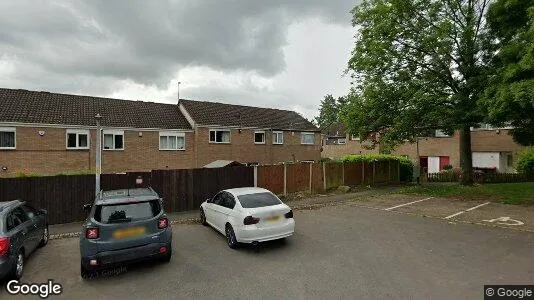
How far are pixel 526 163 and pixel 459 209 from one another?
62.1 feet

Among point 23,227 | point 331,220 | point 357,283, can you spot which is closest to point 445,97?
point 331,220

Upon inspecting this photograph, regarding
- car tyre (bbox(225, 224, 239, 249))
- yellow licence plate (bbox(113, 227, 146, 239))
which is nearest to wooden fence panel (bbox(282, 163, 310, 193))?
car tyre (bbox(225, 224, 239, 249))

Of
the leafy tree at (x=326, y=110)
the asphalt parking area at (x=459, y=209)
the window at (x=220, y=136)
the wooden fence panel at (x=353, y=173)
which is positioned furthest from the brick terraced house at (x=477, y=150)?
the leafy tree at (x=326, y=110)

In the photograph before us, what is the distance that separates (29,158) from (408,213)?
833 inches

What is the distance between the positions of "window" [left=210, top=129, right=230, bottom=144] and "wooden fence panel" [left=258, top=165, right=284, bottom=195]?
11114 mm

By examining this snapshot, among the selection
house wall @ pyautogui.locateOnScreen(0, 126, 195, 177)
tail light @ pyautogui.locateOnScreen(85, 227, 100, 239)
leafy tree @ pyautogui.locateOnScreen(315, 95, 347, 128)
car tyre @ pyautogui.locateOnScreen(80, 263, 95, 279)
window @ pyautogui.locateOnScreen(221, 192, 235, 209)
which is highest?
leafy tree @ pyautogui.locateOnScreen(315, 95, 347, 128)

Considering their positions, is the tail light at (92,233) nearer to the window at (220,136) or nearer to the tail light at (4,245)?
the tail light at (4,245)

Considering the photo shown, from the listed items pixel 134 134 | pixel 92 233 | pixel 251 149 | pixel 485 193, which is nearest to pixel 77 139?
pixel 134 134

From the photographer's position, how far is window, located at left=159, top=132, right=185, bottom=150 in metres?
24.6

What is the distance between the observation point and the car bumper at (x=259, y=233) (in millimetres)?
8172

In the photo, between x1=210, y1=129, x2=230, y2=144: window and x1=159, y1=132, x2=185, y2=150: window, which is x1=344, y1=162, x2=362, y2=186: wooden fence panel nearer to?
x1=210, y1=129, x2=230, y2=144: window

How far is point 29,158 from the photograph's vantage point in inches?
766

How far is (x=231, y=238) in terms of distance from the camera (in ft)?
28.6

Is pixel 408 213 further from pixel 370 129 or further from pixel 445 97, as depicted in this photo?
pixel 445 97
